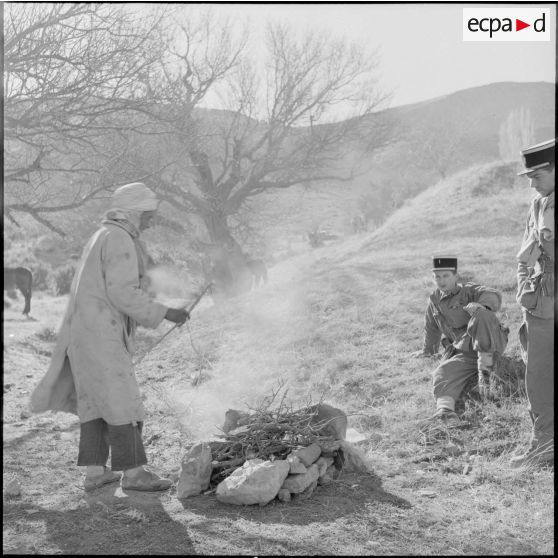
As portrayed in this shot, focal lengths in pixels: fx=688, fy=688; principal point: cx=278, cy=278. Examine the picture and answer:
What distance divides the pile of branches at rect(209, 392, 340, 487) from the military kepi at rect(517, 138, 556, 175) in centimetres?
224

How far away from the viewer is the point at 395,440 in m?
5.46

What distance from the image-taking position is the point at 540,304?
4.59 metres

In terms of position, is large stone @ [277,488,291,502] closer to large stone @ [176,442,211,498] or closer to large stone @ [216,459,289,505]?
large stone @ [216,459,289,505]

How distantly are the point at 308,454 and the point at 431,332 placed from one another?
2465mm

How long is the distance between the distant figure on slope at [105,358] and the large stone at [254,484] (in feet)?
1.55

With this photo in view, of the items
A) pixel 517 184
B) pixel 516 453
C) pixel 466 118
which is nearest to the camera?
pixel 516 453

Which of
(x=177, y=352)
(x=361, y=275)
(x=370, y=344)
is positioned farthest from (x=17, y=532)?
(x=361, y=275)

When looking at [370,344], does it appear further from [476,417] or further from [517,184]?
[517,184]

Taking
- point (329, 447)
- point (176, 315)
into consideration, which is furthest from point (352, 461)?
point (176, 315)

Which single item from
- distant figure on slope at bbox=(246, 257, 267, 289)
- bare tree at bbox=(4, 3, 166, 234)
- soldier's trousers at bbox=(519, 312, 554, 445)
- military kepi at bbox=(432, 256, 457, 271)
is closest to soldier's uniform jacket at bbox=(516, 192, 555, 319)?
soldier's trousers at bbox=(519, 312, 554, 445)

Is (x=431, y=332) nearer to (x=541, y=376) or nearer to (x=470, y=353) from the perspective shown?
(x=470, y=353)

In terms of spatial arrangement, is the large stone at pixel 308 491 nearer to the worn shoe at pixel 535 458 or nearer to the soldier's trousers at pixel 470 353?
the worn shoe at pixel 535 458

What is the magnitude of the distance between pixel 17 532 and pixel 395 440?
9.57 feet

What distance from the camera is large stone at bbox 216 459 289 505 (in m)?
4.10
